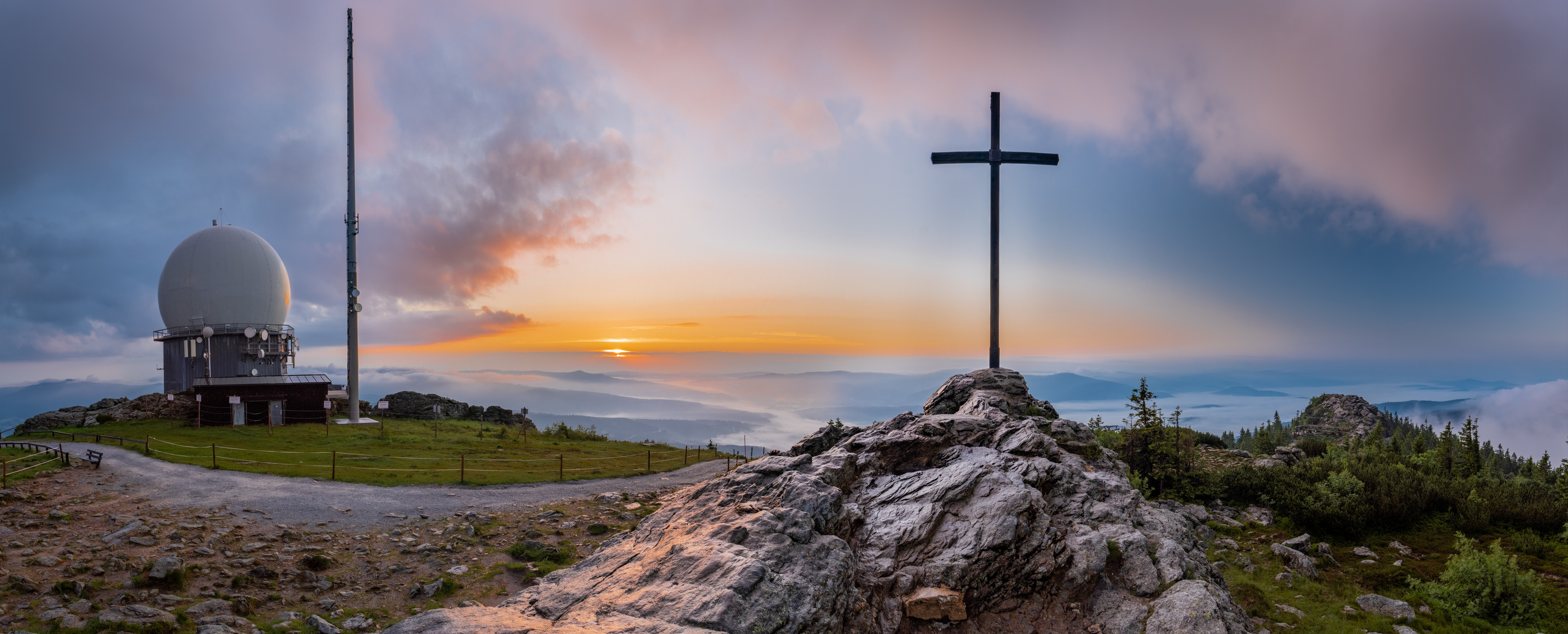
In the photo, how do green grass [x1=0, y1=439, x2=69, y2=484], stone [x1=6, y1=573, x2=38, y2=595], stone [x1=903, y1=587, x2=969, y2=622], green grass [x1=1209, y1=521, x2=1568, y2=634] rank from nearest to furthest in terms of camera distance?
stone [x1=903, y1=587, x2=969, y2=622], green grass [x1=1209, y1=521, x2=1568, y2=634], stone [x1=6, y1=573, x2=38, y2=595], green grass [x1=0, y1=439, x2=69, y2=484]

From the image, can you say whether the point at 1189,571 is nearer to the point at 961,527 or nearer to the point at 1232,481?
the point at 961,527

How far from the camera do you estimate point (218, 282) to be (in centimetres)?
5469

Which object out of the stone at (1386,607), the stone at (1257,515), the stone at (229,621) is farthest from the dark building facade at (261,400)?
the stone at (1386,607)

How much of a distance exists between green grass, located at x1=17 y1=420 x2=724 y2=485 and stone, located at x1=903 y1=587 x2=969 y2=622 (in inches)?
959

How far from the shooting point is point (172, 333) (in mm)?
54438

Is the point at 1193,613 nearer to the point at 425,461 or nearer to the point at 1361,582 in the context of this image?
the point at 1361,582

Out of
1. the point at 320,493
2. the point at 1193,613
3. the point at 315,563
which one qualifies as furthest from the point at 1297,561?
the point at 320,493

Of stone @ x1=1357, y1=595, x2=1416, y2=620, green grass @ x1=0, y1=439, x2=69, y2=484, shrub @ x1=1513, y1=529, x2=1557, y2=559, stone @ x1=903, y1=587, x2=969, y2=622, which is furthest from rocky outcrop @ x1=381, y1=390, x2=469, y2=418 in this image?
shrub @ x1=1513, y1=529, x2=1557, y2=559

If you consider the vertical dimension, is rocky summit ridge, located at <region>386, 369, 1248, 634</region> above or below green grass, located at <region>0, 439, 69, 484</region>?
above

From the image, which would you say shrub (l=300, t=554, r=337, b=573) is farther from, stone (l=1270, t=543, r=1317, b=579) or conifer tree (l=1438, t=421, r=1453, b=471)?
conifer tree (l=1438, t=421, r=1453, b=471)

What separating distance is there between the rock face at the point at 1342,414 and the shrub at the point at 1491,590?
41.5 m

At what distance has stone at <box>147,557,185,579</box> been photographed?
15.6m

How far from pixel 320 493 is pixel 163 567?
949cm

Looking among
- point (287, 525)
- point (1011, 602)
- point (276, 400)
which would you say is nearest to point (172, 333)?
point (276, 400)
